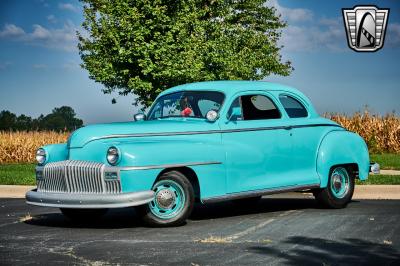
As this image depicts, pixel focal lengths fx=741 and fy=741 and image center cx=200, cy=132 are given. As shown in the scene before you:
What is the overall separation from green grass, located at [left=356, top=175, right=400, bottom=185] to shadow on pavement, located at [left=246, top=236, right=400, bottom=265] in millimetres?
7638

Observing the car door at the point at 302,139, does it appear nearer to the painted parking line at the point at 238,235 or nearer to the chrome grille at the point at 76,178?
the painted parking line at the point at 238,235

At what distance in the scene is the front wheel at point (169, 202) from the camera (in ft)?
31.7

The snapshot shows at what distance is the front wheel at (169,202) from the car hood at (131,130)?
2.08 feet

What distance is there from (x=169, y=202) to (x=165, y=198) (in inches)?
3.7

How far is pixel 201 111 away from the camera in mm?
10836

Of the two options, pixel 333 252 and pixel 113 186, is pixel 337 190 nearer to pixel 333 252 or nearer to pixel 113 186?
pixel 113 186

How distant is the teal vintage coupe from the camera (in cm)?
945

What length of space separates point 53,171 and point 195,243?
8.59 ft

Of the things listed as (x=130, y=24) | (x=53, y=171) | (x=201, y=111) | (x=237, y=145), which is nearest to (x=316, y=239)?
(x=237, y=145)

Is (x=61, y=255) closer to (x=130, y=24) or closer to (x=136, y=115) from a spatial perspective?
(x=136, y=115)

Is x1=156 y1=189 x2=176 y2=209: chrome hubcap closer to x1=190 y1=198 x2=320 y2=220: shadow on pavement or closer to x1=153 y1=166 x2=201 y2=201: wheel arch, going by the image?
x1=153 y1=166 x2=201 y2=201: wheel arch

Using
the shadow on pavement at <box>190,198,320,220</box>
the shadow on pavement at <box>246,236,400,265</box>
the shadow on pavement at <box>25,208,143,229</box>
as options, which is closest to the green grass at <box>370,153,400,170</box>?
the shadow on pavement at <box>190,198,320,220</box>

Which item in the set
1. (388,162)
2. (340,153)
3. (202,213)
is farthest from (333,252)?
(388,162)

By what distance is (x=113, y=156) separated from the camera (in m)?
9.38
